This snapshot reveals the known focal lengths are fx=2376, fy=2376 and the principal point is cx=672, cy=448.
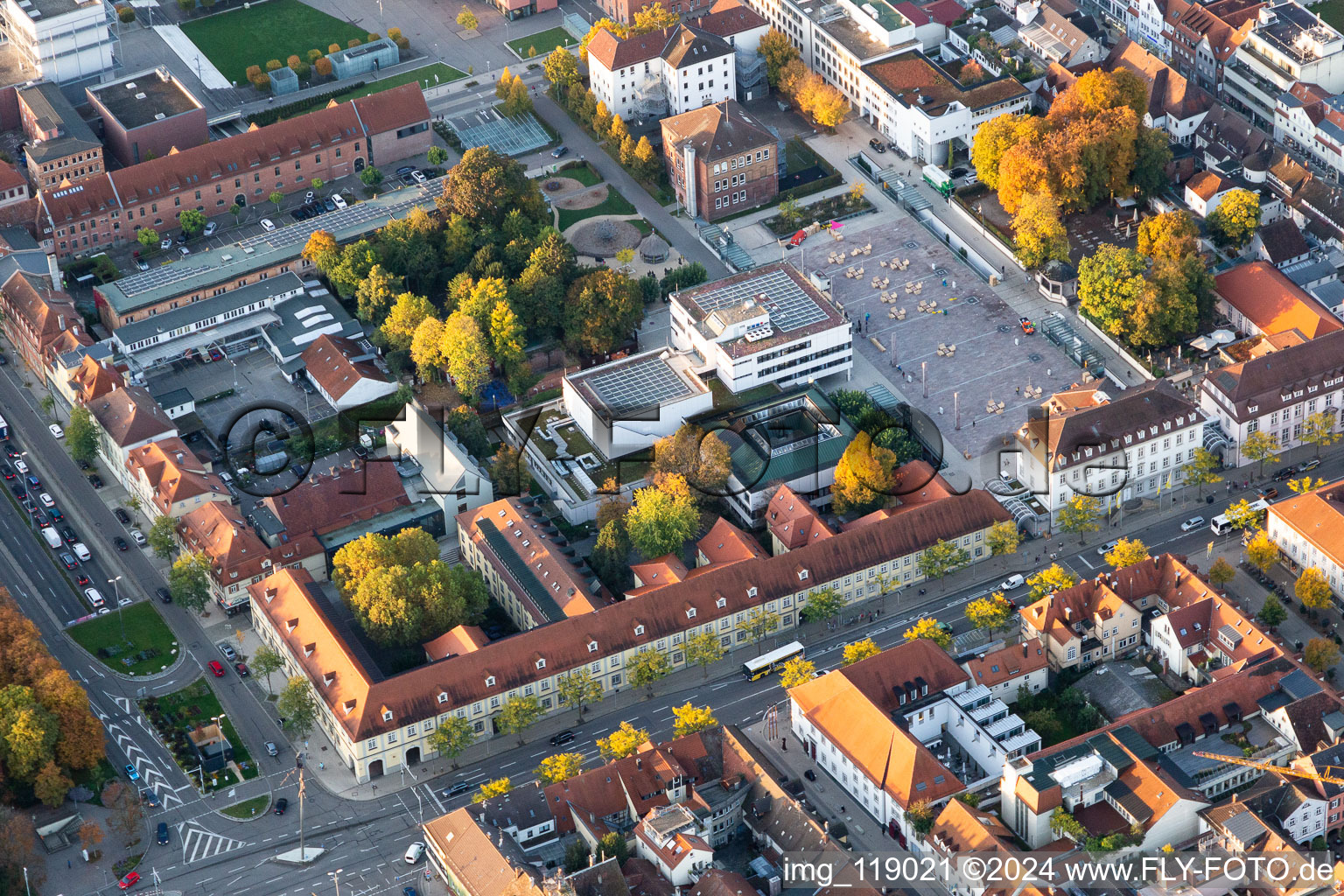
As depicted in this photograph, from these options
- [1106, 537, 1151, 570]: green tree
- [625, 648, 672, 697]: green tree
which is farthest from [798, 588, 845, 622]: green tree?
[1106, 537, 1151, 570]: green tree

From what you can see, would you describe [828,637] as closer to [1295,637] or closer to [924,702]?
[924,702]

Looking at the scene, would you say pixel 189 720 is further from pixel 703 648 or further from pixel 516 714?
pixel 703 648

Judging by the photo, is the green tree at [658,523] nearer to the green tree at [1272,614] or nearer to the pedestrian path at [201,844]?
the pedestrian path at [201,844]

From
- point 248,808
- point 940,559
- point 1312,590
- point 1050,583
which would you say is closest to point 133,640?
point 248,808

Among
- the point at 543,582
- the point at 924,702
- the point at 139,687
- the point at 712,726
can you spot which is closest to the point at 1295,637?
the point at 924,702

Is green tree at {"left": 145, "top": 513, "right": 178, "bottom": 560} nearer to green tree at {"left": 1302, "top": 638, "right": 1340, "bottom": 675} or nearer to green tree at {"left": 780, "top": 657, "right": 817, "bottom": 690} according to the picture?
green tree at {"left": 780, "top": 657, "right": 817, "bottom": 690}

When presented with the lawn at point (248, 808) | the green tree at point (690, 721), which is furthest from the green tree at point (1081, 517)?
the lawn at point (248, 808)

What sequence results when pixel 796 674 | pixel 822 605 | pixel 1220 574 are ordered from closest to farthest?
pixel 796 674 → pixel 822 605 → pixel 1220 574
